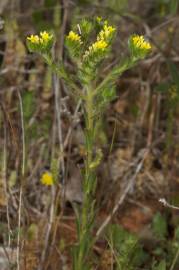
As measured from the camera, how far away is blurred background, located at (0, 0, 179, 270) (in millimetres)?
2469

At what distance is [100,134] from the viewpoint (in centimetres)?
284

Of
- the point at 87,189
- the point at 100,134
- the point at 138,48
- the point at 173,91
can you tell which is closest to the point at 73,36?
the point at 138,48

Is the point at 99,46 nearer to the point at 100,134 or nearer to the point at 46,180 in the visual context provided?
the point at 46,180

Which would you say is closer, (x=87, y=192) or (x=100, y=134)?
(x=87, y=192)

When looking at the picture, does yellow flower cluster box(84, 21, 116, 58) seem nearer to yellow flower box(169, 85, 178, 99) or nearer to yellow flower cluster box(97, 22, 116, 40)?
yellow flower cluster box(97, 22, 116, 40)

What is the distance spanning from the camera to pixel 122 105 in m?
3.17

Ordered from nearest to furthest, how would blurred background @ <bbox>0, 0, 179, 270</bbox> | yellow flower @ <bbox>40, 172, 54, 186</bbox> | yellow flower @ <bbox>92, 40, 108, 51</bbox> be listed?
yellow flower @ <bbox>92, 40, 108, 51</bbox>, blurred background @ <bbox>0, 0, 179, 270</bbox>, yellow flower @ <bbox>40, 172, 54, 186</bbox>

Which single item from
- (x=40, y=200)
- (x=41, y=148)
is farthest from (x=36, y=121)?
(x=40, y=200)

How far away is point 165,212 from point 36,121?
2.70 feet

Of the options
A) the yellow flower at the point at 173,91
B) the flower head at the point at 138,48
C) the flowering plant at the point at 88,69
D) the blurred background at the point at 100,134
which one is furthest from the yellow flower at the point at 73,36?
the yellow flower at the point at 173,91

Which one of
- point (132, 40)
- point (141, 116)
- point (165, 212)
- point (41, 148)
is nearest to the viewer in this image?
point (132, 40)

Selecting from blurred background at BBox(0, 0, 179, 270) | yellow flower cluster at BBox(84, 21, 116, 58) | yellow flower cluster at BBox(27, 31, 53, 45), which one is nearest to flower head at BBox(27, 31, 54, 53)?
yellow flower cluster at BBox(27, 31, 53, 45)

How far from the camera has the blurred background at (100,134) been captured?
2469 millimetres

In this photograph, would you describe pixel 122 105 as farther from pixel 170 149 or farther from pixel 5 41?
pixel 5 41
